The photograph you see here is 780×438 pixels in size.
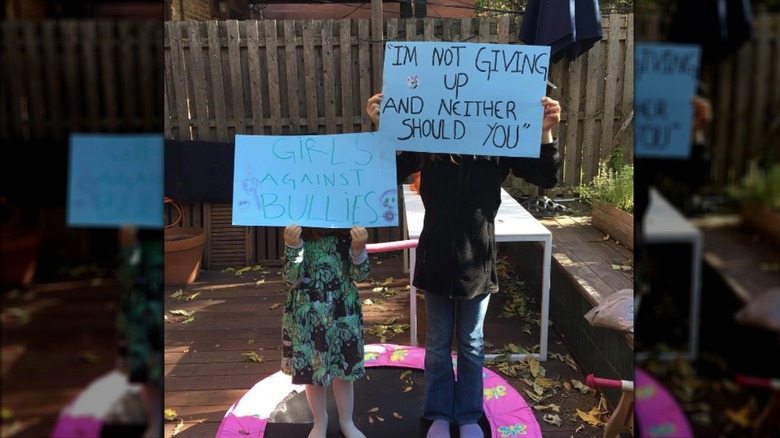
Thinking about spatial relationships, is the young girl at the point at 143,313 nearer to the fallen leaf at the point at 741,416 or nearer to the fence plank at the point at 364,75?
the fallen leaf at the point at 741,416

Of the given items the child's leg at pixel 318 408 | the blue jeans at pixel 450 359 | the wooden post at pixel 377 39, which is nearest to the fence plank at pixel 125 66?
the blue jeans at pixel 450 359

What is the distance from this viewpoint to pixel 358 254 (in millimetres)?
2373

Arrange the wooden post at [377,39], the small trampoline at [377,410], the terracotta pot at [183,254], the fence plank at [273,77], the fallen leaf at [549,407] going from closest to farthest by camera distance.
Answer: the small trampoline at [377,410]
the fallen leaf at [549,407]
the terracotta pot at [183,254]
the wooden post at [377,39]
the fence plank at [273,77]

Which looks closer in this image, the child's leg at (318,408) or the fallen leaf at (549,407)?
the child's leg at (318,408)

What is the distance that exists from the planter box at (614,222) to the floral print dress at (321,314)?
2638mm

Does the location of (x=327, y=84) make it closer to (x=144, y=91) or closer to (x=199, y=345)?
(x=199, y=345)

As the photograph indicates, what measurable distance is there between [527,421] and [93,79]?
264 cm

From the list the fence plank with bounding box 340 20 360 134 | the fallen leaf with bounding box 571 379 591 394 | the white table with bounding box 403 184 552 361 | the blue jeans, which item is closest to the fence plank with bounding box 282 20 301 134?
the fence plank with bounding box 340 20 360 134

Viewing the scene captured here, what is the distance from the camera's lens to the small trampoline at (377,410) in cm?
265

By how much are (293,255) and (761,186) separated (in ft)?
6.61

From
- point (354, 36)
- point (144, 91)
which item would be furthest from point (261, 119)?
point (144, 91)

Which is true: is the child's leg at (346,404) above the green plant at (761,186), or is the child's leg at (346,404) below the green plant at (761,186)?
below

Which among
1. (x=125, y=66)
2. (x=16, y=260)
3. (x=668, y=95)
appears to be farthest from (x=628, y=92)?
(x=16, y=260)

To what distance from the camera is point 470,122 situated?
2.31m
